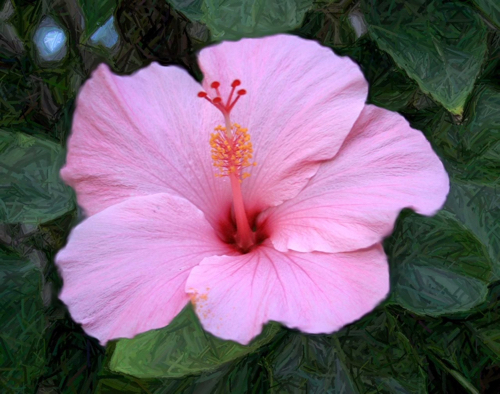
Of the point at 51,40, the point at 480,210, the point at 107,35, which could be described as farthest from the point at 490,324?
the point at 51,40

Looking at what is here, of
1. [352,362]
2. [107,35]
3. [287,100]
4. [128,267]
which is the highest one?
[107,35]

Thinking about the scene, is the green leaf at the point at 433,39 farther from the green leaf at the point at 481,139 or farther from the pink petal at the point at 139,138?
the pink petal at the point at 139,138

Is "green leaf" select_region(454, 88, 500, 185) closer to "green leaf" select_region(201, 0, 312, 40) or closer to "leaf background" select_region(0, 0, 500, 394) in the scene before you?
"leaf background" select_region(0, 0, 500, 394)

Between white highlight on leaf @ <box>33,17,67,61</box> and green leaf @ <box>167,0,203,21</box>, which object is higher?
green leaf @ <box>167,0,203,21</box>

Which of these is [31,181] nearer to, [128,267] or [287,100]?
[128,267]

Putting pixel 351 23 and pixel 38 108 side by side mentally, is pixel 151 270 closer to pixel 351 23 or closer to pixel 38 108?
pixel 38 108

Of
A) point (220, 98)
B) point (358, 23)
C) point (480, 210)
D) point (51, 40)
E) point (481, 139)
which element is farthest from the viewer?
point (51, 40)

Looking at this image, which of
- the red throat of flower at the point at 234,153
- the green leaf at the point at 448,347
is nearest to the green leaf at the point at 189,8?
the red throat of flower at the point at 234,153

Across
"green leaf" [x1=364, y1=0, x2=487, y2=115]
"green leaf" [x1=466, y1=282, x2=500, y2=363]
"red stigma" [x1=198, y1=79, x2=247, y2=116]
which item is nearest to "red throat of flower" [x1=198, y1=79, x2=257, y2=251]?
"red stigma" [x1=198, y1=79, x2=247, y2=116]
